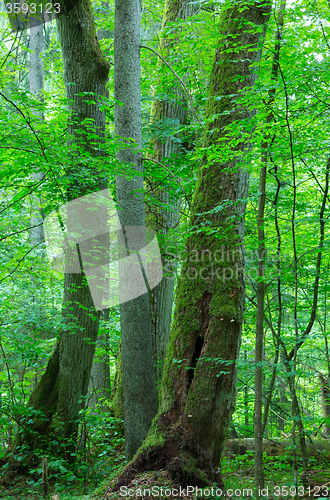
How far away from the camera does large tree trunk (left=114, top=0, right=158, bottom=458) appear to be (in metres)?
4.44

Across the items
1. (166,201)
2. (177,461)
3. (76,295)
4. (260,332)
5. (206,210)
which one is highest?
(166,201)

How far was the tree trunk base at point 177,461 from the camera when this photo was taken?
10.5ft

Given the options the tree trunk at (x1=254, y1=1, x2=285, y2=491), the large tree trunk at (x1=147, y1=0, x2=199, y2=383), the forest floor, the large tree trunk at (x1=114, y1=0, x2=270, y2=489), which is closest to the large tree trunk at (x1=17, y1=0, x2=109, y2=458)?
the forest floor

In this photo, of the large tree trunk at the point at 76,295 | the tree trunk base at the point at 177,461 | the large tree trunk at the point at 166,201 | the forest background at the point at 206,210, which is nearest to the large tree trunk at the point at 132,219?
the forest background at the point at 206,210

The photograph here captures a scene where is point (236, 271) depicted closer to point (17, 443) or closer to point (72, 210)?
point (72, 210)

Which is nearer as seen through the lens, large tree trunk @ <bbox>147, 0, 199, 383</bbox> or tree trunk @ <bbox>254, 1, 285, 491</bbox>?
tree trunk @ <bbox>254, 1, 285, 491</bbox>

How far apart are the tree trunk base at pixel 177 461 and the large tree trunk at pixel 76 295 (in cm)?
218

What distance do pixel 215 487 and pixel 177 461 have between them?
0.42 meters

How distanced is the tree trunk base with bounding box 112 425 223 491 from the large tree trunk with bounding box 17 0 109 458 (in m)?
2.18

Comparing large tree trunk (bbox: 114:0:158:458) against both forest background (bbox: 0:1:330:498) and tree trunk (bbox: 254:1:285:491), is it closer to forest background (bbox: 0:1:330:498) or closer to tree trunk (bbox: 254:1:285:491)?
forest background (bbox: 0:1:330:498)

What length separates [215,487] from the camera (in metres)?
3.24

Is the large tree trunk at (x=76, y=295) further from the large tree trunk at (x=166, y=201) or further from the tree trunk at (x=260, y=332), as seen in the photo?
the tree trunk at (x=260, y=332)

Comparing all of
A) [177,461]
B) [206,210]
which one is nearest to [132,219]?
[206,210]

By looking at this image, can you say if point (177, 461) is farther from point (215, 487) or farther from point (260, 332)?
point (260, 332)
